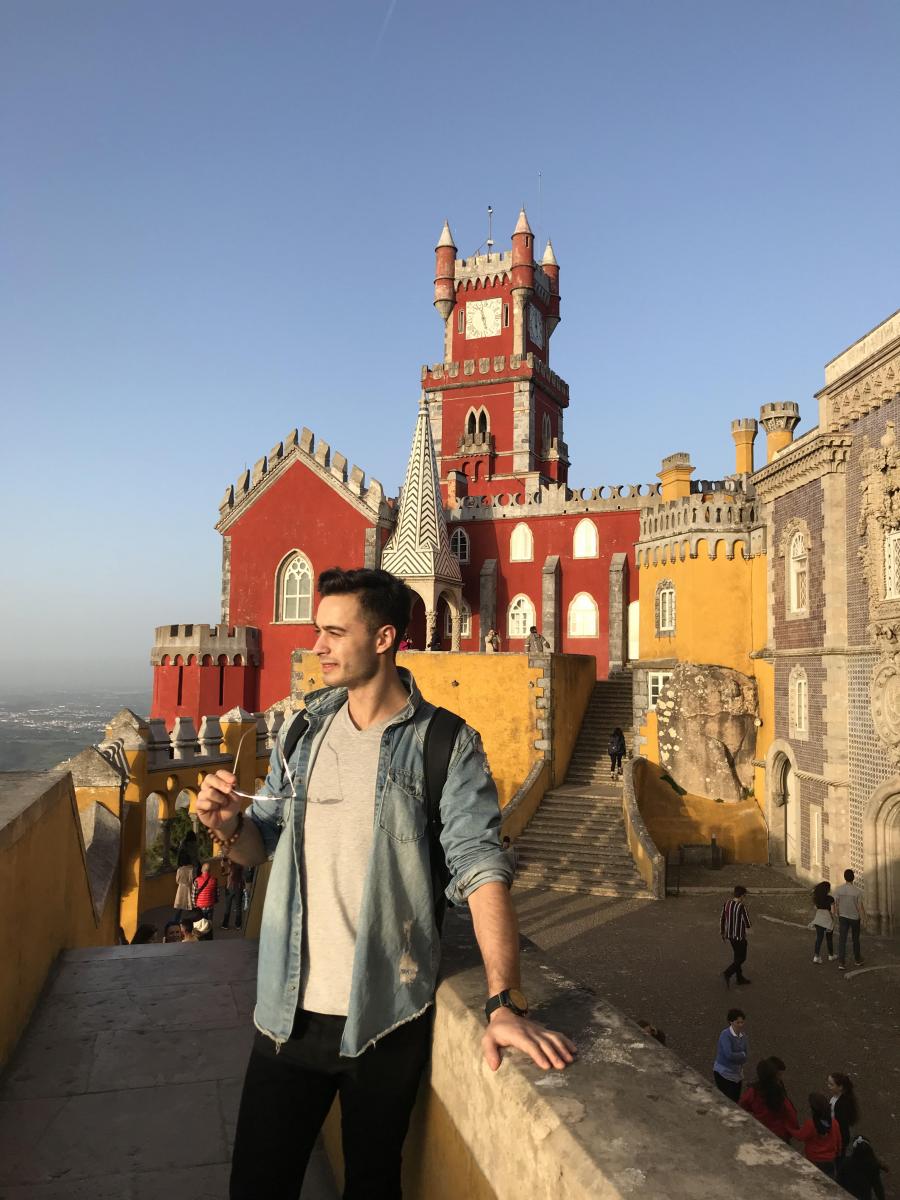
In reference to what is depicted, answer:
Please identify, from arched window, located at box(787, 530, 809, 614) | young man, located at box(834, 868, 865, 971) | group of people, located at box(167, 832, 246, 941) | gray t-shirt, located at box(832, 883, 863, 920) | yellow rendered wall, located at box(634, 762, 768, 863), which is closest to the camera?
group of people, located at box(167, 832, 246, 941)

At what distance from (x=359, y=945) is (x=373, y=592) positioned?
1.09m

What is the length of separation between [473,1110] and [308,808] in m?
0.95

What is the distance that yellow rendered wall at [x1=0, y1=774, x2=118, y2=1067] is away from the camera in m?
4.02

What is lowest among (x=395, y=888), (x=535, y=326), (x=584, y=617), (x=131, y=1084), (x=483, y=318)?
(x=131, y=1084)

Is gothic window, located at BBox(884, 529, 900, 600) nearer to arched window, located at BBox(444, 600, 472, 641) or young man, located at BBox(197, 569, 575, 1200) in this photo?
young man, located at BBox(197, 569, 575, 1200)

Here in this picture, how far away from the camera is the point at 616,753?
2294 centimetres

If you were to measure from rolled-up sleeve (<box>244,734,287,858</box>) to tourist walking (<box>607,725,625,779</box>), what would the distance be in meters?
20.8

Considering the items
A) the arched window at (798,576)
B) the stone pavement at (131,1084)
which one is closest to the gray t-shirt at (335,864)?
the stone pavement at (131,1084)

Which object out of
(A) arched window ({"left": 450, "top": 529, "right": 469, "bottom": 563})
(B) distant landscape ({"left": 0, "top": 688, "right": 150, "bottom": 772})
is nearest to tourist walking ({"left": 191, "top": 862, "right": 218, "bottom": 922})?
(A) arched window ({"left": 450, "top": 529, "right": 469, "bottom": 563})

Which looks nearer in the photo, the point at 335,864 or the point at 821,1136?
the point at 335,864

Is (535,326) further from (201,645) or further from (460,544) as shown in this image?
(201,645)

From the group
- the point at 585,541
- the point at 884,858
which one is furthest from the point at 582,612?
the point at 884,858

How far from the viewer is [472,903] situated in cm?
246

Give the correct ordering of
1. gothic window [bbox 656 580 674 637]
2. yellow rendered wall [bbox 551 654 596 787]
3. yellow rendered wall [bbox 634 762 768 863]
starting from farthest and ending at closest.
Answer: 1. gothic window [bbox 656 580 674 637]
2. yellow rendered wall [bbox 551 654 596 787]
3. yellow rendered wall [bbox 634 762 768 863]
